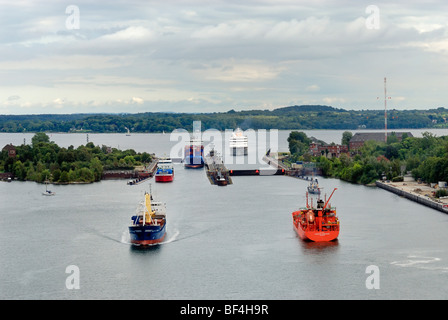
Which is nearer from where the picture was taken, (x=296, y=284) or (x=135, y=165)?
(x=296, y=284)

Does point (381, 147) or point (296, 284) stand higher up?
point (381, 147)

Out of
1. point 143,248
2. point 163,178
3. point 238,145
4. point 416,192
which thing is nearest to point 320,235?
point 143,248

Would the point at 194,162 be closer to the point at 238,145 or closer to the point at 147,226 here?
the point at 238,145

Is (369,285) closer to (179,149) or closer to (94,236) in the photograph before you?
(94,236)

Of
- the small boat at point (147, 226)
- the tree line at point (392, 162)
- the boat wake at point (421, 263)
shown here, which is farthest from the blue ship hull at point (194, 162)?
the boat wake at point (421, 263)

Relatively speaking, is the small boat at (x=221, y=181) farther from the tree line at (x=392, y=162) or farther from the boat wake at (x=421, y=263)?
the boat wake at (x=421, y=263)
